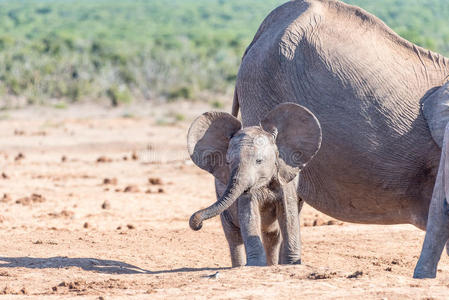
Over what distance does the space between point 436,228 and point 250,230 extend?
3.91ft

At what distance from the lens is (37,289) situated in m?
5.75

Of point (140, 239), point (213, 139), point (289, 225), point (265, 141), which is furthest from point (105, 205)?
point (265, 141)

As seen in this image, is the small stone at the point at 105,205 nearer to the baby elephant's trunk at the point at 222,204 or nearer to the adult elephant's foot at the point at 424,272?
the baby elephant's trunk at the point at 222,204

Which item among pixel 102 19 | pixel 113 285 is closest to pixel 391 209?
pixel 113 285

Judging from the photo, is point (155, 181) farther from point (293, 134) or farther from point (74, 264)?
point (293, 134)

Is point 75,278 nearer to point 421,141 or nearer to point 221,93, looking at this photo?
point 421,141

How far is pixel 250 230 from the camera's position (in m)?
5.89

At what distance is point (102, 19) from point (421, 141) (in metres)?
89.2

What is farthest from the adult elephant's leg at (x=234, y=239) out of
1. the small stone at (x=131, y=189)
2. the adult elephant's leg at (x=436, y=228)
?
the small stone at (x=131, y=189)

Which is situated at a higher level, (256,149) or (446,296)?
(256,149)

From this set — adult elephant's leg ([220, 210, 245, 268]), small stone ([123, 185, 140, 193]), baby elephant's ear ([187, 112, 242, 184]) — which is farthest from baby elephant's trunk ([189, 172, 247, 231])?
small stone ([123, 185, 140, 193])

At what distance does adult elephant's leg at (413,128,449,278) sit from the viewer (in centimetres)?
567

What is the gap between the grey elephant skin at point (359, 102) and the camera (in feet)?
20.4

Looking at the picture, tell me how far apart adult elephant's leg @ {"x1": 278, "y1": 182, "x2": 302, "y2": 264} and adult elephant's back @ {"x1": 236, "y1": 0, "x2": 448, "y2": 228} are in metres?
0.56
